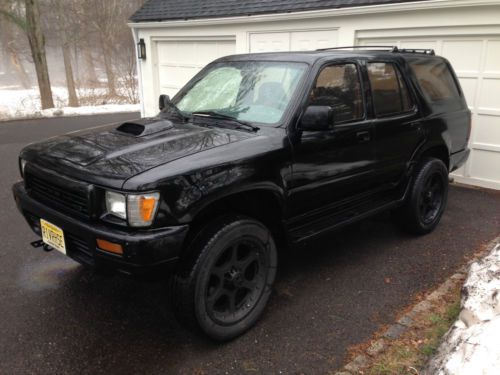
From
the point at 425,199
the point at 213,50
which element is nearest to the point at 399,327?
the point at 425,199

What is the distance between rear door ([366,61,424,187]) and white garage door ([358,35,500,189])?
106 inches

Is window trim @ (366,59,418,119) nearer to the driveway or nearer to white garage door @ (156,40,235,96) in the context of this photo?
the driveway

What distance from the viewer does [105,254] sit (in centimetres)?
259

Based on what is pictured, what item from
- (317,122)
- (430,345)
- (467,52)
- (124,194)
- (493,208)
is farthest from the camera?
(467,52)

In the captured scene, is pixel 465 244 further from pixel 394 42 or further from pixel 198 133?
pixel 394 42

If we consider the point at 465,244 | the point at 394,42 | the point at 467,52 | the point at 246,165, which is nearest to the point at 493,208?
the point at 465,244

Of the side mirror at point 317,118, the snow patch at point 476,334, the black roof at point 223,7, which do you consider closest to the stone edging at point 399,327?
the snow patch at point 476,334

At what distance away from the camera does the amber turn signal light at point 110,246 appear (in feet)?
8.26

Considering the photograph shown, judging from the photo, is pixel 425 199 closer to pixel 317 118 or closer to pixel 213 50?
pixel 317 118

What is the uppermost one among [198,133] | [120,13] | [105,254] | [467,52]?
[120,13]

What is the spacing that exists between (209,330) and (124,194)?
42.2 inches

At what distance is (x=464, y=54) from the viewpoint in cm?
650

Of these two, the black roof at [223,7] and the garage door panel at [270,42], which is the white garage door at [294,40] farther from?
the black roof at [223,7]

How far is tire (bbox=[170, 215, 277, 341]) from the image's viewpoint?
2.73 metres
